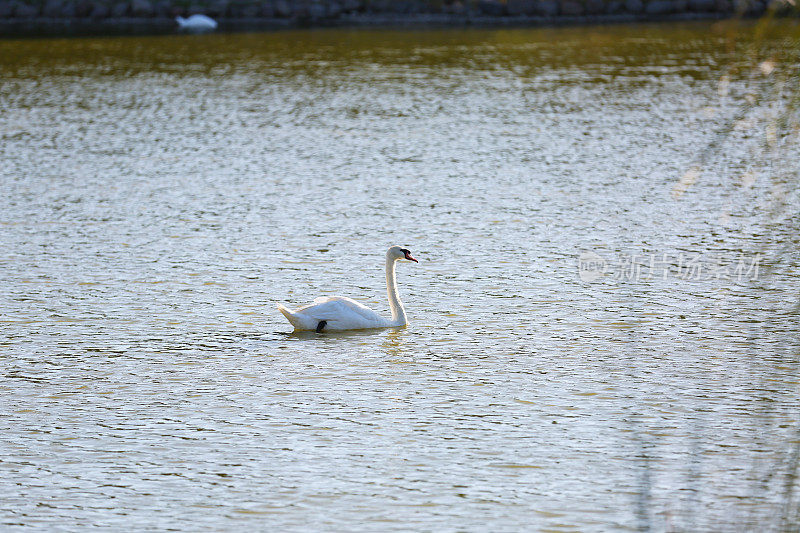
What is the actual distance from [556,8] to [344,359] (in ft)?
116

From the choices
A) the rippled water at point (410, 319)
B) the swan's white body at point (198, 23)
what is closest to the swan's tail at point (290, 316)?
the rippled water at point (410, 319)

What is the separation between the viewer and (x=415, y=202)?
1619cm

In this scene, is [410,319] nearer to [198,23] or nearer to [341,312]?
[341,312]

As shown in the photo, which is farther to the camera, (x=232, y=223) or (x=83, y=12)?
(x=83, y=12)

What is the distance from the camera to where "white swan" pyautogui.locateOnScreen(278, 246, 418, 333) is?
35.2 ft

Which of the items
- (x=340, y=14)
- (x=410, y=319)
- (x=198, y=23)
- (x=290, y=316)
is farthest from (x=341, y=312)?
(x=340, y=14)

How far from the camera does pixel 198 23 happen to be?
40.6m

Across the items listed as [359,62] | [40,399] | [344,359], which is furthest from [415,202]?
[359,62]

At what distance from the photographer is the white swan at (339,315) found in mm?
10734

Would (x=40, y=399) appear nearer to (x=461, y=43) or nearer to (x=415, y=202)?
(x=415, y=202)

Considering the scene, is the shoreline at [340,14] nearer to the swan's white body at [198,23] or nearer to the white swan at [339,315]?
the swan's white body at [198,23]

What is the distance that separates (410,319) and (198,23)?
31196 mm

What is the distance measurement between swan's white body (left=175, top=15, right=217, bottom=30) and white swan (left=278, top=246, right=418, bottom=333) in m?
31.1

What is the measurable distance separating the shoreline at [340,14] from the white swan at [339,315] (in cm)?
3073
